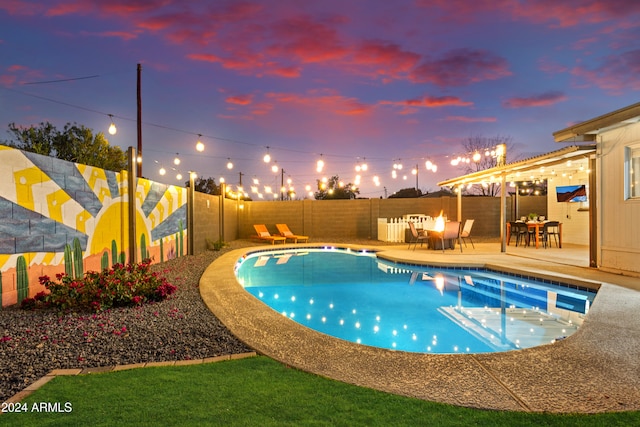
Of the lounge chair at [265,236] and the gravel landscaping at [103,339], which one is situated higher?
the lounge chair at [265,236]

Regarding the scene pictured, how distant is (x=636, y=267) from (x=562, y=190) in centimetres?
746

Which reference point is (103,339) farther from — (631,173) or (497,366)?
(631,173)

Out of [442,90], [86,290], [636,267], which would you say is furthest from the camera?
[442,90]

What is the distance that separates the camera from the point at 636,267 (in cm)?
635

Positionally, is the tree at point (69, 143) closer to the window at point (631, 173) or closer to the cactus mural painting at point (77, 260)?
the cactus mural painting at point (77, 260)

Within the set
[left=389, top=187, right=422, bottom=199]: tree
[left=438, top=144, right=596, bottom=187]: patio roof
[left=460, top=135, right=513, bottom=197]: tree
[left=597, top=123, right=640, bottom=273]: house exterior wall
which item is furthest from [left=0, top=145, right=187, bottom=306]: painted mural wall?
[left=389, top=187, right=422, bottom=199]: tree

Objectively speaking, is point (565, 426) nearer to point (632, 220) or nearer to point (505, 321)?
point (505, 321)

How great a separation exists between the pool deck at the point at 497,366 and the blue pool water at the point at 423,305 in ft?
2.61

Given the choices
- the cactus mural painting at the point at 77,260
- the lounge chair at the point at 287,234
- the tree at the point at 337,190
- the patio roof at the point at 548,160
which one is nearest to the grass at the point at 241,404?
the cactus mural painting at the point at 77,260

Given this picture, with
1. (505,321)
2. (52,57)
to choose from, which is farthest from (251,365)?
(52,57)

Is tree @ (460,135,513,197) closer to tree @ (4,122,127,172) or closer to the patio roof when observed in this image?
the patio roof

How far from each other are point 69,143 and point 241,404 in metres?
20.1

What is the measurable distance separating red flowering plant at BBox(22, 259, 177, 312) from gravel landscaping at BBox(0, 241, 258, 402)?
0.17m

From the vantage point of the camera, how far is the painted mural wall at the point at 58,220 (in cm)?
442
